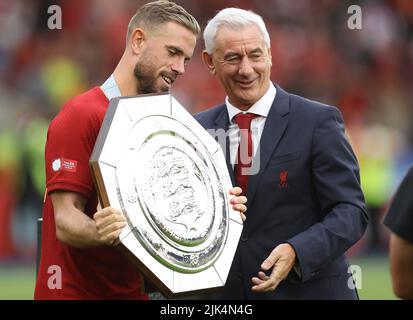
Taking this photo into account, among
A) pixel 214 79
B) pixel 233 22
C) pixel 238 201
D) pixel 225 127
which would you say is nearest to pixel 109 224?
pixel 238 201

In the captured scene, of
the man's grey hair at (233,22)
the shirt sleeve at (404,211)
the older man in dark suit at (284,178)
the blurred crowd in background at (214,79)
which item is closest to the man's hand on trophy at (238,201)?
the older man in dark suit at (284,178)

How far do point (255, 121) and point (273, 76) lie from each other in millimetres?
7659

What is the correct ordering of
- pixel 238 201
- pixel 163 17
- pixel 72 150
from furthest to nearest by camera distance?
pixel 163 17
pixel 238 201
pixel 72 150

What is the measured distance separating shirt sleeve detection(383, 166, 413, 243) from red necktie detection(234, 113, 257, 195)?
1.10m

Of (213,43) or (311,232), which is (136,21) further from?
(311,232)

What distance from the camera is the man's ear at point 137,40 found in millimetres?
3557

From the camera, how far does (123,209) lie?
3.03 m

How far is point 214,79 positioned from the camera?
1095 cm

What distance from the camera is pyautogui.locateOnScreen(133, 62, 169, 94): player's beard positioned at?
3506mm

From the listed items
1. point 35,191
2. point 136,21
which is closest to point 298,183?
point 136,21

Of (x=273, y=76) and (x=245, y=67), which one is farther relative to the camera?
(x=273, y=76)

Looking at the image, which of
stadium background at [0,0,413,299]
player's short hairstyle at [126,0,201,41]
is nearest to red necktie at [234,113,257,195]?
player's short hairstyle at [126,0,201,41]

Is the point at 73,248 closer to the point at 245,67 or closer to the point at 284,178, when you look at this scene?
the point at 284,178
